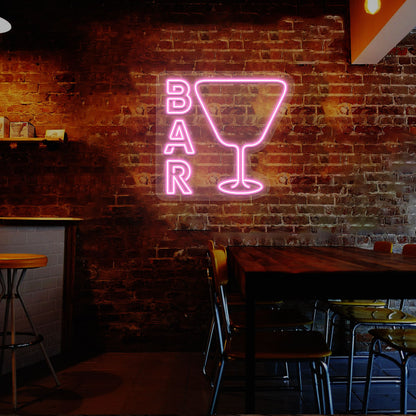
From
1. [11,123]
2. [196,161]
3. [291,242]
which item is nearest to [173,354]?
[291,242]

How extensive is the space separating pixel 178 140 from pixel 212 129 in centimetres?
35

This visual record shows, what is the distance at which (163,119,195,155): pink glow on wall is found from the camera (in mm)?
3717

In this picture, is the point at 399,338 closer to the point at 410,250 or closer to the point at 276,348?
the point at 276,348

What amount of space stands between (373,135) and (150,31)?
245cm

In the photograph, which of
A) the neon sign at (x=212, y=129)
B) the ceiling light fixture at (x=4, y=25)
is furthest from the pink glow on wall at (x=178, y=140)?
the ceiling light fixture at (x=4, y=25)

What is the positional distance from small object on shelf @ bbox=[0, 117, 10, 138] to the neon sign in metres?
1.45

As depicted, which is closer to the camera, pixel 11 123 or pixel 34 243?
pixel 34 243

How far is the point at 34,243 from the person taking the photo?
3.20m

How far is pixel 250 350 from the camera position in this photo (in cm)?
172

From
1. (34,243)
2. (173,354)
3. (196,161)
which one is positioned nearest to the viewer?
(34,243)

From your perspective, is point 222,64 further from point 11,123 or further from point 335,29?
point 11,123

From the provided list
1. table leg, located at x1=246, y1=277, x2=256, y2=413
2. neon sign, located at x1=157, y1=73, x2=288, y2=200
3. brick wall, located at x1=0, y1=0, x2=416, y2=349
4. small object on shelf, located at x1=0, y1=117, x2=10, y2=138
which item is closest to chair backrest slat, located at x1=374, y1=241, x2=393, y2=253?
brick wall, located at x1=0, y1=0, x2=416, y2=349

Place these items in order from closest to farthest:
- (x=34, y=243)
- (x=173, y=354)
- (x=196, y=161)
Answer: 1. (x=34, y=243)
2. (x=173, y=354)
3. (x=196, y=161)

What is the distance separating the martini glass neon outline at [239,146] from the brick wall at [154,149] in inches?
4.7
